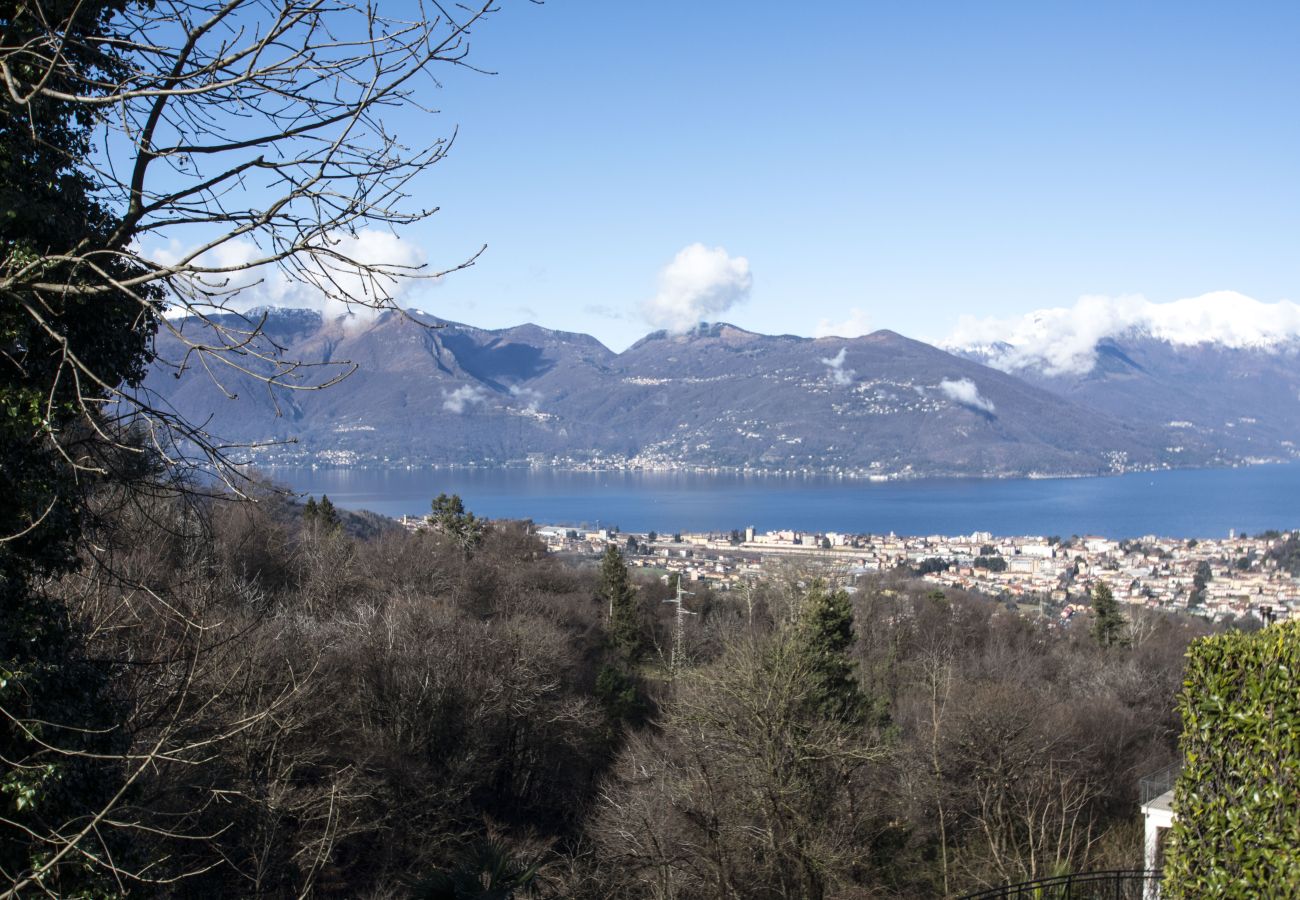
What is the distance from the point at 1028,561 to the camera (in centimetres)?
6300

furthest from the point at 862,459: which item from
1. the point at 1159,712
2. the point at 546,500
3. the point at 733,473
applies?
the point at 1159,712

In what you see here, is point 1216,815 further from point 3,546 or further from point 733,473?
point 733,473

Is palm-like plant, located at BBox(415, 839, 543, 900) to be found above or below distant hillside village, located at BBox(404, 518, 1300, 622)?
above

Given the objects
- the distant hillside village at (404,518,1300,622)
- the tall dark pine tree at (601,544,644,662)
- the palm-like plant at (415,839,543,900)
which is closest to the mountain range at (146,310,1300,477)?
the distant hillside village at (404,518,1300,622)

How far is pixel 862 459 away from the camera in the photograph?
5910 inches

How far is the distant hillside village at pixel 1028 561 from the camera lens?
46.3 metres

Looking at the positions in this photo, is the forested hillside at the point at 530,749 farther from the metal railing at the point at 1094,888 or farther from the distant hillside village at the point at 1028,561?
the distant hillside village at the point at 1028,561

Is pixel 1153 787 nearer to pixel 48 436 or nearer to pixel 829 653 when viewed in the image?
pixel 829 653

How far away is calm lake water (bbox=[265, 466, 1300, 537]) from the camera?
278ft

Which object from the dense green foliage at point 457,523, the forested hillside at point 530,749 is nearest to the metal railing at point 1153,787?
the forested hillside at point 530,749

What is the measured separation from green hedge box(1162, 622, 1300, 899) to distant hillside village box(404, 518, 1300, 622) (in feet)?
116

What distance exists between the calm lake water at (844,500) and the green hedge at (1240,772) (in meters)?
69.6

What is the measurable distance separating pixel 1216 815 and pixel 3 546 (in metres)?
5.45

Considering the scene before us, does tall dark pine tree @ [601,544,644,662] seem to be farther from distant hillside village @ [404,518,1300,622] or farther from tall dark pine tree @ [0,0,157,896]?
tall dark pine tree @ [0,0,157,896]
